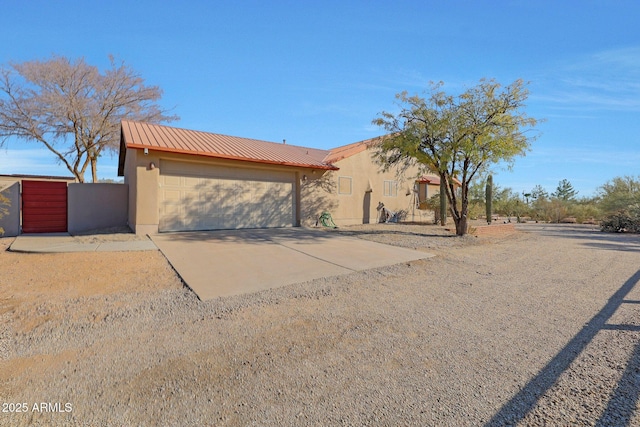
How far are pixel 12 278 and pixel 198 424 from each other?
5.80 metres

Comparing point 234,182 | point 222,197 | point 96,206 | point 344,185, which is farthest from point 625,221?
point 96,206

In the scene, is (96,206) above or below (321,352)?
above

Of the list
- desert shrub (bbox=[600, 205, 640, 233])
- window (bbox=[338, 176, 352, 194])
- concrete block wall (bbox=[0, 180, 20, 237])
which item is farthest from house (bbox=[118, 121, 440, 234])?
desert shrub (bbox=[600, 205, 640, 233])

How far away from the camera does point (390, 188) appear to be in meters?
18.3

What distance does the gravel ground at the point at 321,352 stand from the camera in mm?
2301

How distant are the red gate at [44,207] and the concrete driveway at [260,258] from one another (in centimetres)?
554

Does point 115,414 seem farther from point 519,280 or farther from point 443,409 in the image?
point 519,280

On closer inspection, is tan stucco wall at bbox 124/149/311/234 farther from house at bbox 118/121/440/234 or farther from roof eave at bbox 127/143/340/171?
roof eave at bbox 127/143/340/171

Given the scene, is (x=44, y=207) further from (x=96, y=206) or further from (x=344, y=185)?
(x=344, y=185)

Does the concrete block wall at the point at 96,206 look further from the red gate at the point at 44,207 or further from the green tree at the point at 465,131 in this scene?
the green tree at the point at 465,131

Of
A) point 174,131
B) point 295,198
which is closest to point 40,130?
point 174,131

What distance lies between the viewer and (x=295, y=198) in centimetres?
1444

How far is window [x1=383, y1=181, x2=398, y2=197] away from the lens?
1809cm

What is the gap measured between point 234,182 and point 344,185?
19.4 ft
